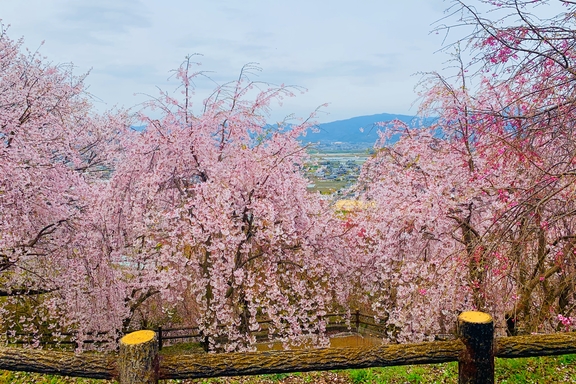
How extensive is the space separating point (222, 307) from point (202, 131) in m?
3.26

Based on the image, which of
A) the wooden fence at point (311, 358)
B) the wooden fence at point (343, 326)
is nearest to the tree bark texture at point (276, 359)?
the wooden fence at point (311, 358)

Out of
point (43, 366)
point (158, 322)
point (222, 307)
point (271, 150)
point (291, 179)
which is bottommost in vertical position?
point (158, 322)

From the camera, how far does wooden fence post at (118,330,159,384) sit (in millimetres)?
2521

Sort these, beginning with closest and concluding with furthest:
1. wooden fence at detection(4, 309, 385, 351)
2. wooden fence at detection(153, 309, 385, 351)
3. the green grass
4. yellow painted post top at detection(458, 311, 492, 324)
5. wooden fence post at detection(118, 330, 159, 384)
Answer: wooden fence post at detection(118, 330, 159, 384), yellow painted post top at detection(458, 311, 492, 324), the green grass, wooden fence at detection(4, 309, 385, 351), wooden fence at detection(153, 309, 385, 351)

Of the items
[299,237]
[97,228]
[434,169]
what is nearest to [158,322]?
[97,228]

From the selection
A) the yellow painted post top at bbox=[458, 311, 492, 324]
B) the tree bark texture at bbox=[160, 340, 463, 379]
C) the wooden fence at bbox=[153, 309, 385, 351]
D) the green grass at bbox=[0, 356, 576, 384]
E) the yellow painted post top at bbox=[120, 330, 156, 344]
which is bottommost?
the wooden fence at bbox=[153, 309, 385, 351]

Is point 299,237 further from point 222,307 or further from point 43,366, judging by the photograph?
point 43,366

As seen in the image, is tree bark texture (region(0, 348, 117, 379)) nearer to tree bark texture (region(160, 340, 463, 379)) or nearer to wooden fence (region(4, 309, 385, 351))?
tree bark texture (region(160, 340, 463, 379))

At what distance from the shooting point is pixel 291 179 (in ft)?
24.0

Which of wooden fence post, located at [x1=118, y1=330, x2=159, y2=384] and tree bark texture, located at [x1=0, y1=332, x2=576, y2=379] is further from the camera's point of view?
tree bark texture, located at [x1=0, y1=332, x2=576, y2=379]

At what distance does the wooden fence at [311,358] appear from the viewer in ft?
8.69

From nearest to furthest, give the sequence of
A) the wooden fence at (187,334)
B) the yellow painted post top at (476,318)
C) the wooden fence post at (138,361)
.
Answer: the wooden fence post at (138,361), the yellow painted post top at (476,318), the wooden fence at (187,334)

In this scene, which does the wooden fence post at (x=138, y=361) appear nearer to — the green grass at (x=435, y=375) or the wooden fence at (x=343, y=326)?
the green grass at (x=435, y=375)

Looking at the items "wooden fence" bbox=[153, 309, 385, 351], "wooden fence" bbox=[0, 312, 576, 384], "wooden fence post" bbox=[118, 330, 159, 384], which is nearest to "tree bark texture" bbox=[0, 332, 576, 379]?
"wooden fence" bbox=[0, 312, 576, 384]
